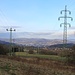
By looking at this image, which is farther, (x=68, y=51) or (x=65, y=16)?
(x=65, y=16)

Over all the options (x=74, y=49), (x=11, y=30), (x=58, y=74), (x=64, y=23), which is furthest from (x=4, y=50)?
(x=58, y=74)

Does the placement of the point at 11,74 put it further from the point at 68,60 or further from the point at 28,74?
the point at 68,60

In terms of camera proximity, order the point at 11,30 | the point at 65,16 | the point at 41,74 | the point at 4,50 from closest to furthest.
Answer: the point at 41,74
the point at 65,16
the point at 4,50
the point at 11,30

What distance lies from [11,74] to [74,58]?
26.2 meters

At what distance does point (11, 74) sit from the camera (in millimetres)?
19656

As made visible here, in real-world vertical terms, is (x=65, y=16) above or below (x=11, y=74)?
above

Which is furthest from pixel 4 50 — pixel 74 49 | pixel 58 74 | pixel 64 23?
pixel 58 74

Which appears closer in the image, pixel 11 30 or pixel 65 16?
pixel 65 16

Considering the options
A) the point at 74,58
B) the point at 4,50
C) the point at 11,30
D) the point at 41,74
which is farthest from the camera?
the point at 11,30

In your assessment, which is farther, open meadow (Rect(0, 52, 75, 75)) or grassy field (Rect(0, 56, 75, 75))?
open meadow (Rect(0, 52, 75, 75))

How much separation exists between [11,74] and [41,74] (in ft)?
7.28

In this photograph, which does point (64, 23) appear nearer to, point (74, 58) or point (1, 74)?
point (74, 58)

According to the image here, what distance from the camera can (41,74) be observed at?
67.2 feet

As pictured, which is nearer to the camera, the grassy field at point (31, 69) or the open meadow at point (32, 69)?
the grassy field at point (31, 69)
